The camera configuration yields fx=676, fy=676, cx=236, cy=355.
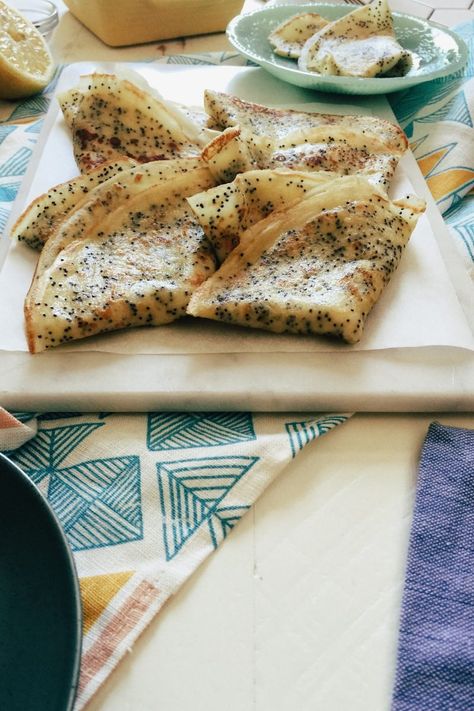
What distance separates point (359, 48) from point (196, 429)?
138 centimetres

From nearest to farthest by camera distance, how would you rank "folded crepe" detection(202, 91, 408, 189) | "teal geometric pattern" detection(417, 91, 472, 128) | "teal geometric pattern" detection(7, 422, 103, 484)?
"teal geometric pattern" detection(7, 422, 103, 484) < "folded crepe" detection(202, 91, 408, 189) < "teal geometric pattern" detection(417, 91, 472, 128)

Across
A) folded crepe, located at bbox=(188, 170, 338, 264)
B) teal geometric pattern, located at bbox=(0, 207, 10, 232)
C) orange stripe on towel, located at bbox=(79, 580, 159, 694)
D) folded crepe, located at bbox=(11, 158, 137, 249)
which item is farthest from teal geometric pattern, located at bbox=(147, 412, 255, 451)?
teal geometric pattern, located at bbox=(0, 207, 10, 232)

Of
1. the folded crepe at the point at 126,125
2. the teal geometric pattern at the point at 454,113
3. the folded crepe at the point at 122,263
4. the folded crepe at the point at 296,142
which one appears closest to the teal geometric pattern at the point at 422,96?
the teal geometric pattern at the point at 454,113

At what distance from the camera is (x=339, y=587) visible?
83 cm

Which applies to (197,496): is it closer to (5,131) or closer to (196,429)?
(196,429)

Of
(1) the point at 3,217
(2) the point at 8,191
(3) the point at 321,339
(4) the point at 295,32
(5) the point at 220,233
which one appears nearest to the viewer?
(3) the point at 321,339

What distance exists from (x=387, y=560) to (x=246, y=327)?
0.48 metres

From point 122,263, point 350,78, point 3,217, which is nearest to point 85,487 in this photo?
point 122,263

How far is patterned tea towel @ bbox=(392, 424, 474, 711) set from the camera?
735 millimetres

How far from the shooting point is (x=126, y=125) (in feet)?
5.16

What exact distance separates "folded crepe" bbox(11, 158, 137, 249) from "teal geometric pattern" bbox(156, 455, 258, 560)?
1.96 ft

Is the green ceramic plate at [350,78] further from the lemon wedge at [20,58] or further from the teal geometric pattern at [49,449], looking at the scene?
the teal geometric pattern at [49,449]

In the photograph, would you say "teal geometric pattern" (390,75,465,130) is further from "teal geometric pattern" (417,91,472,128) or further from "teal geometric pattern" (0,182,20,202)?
"teal geometric pattern" (0,182,20,202)

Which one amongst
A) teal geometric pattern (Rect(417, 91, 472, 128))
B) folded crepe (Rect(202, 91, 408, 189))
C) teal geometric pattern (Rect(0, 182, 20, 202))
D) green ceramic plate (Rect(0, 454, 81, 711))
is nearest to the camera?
green ceramic plate (Rect(0, 454, 81, 711))
